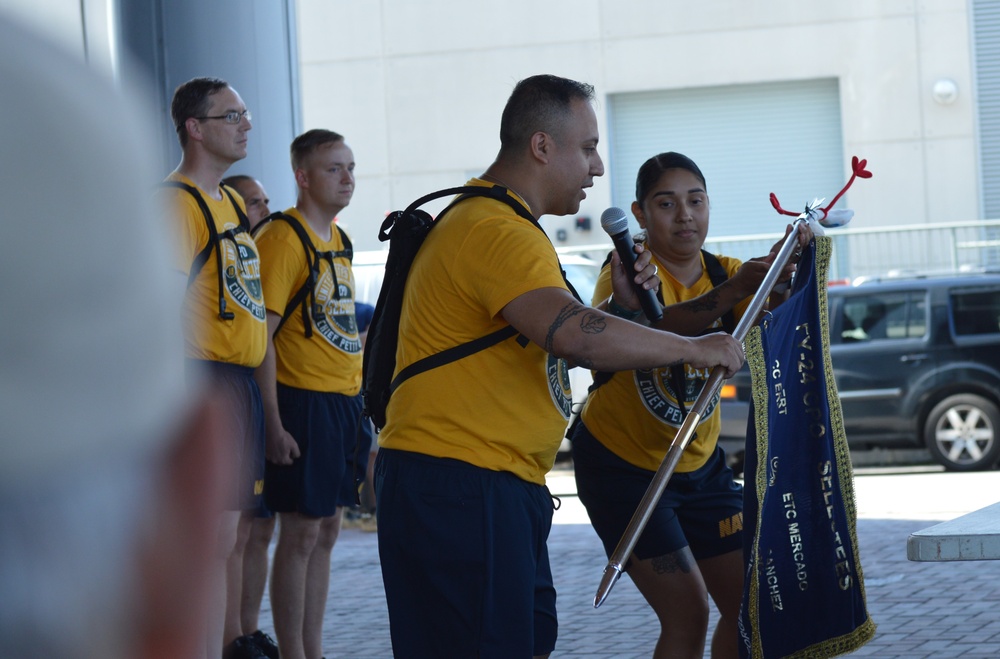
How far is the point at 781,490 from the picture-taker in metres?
4.55

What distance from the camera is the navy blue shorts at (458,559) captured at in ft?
11.7

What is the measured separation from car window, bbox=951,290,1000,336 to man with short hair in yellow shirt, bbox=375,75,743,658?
399 inches

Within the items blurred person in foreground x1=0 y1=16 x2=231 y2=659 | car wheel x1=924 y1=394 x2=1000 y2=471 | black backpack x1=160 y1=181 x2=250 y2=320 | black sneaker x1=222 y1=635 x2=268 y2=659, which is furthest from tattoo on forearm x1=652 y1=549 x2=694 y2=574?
car wheel x1=924 y1=394 x2=1000 y2=471

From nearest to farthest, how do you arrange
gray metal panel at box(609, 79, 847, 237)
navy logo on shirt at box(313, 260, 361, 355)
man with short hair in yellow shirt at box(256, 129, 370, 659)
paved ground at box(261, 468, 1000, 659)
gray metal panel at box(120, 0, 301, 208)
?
man with short hair in yellow shirt at box(256, 129, 370, 659)
navy logo on shirt at box(313, 260, 361, 355)
paved ground at box(261, 468, 1000, 659)
gray metal panel at box(120, 0, 301, 208)
gray metal panel at box(609, 79, 847, 237)

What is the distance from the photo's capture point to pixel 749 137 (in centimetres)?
2481

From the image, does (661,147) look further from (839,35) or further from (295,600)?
(295,600)

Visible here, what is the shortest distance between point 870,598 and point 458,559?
4.65m

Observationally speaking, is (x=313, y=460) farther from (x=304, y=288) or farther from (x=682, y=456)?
(x=682, y=456)

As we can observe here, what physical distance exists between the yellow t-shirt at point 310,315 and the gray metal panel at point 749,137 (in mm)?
18967

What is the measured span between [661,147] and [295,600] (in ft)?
66.5

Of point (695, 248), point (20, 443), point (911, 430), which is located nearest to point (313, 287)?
point (695, 248)

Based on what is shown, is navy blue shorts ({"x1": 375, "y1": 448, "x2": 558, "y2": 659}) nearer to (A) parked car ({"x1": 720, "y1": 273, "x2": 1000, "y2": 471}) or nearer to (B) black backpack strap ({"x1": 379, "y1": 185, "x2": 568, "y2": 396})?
(B) black backpack strap ({"x1": 379, "y1": 185, "x2": 568, "y2": 396})

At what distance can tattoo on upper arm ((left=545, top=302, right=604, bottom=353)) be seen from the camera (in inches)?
132

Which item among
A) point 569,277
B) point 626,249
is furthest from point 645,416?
point 569,277
